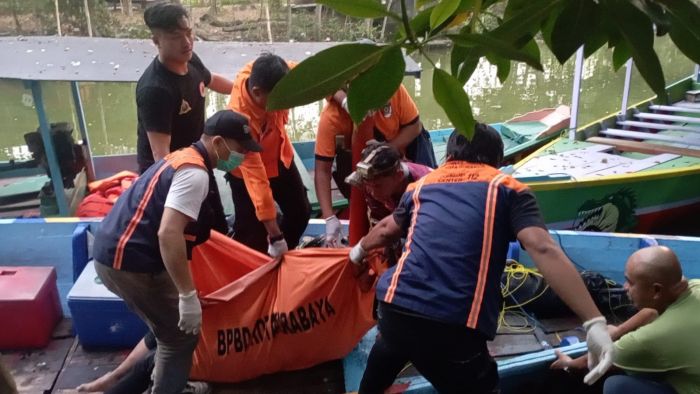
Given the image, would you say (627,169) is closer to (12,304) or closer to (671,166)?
(671,166)

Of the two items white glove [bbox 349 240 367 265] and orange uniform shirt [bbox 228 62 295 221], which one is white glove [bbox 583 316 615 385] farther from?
orange uniform shirt [bbox 228 62 295 221]

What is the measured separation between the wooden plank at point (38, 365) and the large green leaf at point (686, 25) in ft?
8.94

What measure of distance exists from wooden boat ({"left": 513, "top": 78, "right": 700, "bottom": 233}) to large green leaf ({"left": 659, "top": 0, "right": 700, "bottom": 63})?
3823 millimetres

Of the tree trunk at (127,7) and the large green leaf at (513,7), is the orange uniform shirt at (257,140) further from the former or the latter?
the tree trunk at (127,7)

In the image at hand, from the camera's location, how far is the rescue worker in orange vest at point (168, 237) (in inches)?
77.7

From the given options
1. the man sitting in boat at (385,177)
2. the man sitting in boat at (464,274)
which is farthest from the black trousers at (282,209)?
the man sitting in boat at (464,274)

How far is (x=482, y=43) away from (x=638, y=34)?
0.16m

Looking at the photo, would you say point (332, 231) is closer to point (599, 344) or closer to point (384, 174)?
point (384, 174)

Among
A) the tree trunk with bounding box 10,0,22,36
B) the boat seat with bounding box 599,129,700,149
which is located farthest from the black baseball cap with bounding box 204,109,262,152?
the tree trunk with bounding box 10,0,22,36

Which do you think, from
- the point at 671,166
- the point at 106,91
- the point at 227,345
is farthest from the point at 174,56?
the point at 106,91

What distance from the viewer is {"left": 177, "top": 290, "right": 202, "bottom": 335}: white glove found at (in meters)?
2.10

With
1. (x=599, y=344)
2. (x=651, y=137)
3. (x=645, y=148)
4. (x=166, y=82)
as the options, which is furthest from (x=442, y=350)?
(x=651, y=137)

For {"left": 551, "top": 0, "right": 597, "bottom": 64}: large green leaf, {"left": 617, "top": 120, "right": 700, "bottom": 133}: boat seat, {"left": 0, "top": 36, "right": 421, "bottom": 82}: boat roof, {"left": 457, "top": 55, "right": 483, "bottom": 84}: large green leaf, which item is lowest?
{"left": 617, "top": 120, "right": 700, "bottom": 133}: boat seat

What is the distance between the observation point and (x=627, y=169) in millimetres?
4945
